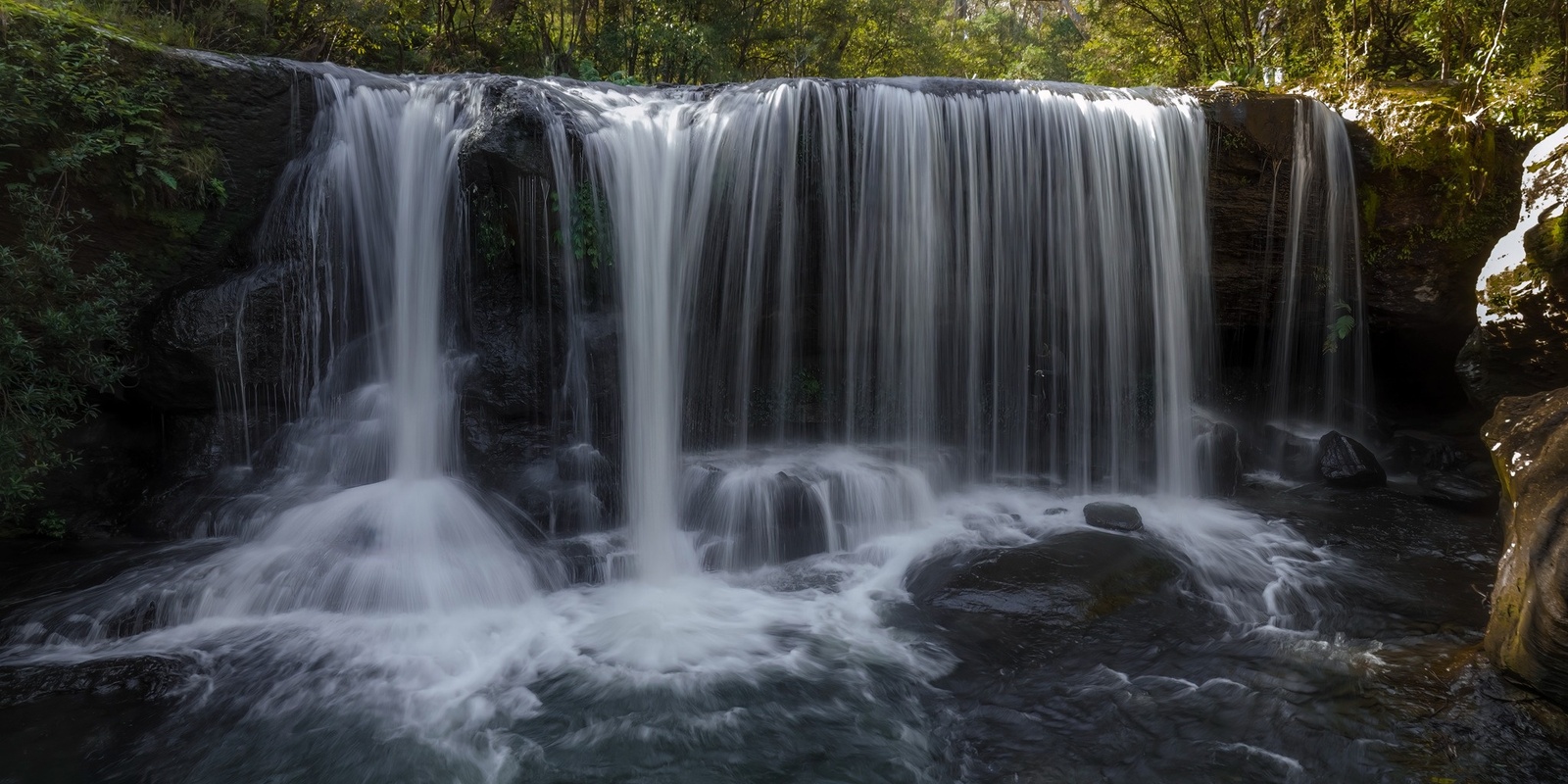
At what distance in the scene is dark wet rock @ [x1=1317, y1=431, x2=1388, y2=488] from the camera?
941cm

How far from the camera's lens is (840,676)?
19.1 feet

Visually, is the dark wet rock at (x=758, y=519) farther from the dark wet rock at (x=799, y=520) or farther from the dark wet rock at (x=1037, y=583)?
the dark wet rock at (x=1037, y=583)

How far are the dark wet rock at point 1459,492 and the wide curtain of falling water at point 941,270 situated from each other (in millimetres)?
2388

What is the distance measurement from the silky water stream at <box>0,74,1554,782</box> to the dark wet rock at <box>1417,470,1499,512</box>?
30 cm

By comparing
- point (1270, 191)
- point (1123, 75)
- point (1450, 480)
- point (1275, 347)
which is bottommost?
point (1450, 480)

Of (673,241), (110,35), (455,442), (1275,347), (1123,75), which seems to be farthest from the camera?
(1123,75)

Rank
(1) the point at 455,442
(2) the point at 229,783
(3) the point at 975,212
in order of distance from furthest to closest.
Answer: (3) the point at 975,212 < (1) the point at 455,442 < (2) the point at 229,783

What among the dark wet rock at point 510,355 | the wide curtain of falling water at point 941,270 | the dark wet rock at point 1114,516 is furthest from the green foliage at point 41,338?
the dark wet rock at point 1114,516

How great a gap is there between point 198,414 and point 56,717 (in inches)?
146

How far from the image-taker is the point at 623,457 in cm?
825

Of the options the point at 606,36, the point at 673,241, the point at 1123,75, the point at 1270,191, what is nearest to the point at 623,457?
the point at 673,241

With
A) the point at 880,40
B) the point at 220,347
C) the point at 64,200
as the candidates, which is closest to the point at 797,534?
the point at 220,347

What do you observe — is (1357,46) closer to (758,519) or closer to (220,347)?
(758,519)

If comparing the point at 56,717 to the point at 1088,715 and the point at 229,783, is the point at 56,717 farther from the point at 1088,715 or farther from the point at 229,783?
the point at 1088,715
